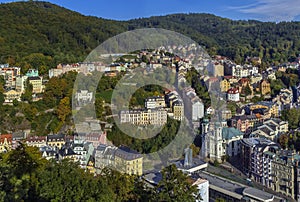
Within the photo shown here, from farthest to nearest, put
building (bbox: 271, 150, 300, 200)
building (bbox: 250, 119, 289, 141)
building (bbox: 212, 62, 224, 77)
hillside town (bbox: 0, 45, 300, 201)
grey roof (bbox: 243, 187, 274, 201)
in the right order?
building (bbox: 212, 62, 224, 77) < building (bbox: 250, 119, 289, 141) < hillside town (bbox: 0, 45, 300, 201) < building (bbox: 271, 150, 300, 200) < grey roof (bbox: 243, 187, 274, 201)

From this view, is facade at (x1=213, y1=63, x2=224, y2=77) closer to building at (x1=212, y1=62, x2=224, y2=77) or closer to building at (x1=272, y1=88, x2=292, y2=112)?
building at (x1=212, y1=62, x2=224, y2=77)

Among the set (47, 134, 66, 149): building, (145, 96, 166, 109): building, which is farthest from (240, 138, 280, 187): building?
(47, 134, 66, 149): building

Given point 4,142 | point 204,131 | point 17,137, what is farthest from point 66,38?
point 204,131

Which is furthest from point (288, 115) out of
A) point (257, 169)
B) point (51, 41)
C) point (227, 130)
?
point (51, 41)

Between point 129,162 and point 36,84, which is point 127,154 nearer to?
point 129,162

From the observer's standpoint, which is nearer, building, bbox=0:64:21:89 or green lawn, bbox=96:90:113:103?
green lawn, bbox=96:90:113:103

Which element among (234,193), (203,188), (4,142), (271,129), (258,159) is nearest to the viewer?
(203,188)
